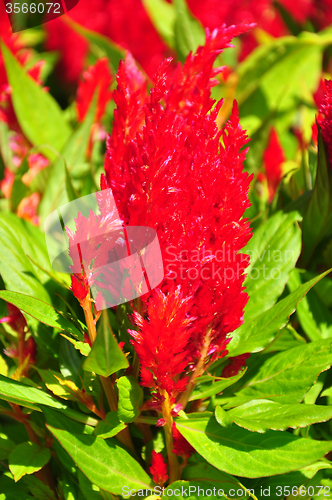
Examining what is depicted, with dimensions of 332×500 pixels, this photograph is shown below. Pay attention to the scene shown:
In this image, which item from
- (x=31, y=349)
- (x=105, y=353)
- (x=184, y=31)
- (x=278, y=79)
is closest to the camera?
(x=105, y=353)

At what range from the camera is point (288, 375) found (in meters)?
0.80

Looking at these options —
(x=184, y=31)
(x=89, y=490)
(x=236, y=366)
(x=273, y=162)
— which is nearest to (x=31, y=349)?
(x=89, y=490)

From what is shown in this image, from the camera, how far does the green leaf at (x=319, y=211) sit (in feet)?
3.02

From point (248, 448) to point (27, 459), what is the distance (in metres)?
0.39

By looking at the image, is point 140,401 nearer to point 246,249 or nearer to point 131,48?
point 246,249

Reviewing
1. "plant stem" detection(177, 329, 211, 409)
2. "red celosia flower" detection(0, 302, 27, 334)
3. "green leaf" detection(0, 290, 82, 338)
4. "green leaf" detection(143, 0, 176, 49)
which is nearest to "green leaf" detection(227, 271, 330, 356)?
"plant stem" detection(177, 329, 211, 409)

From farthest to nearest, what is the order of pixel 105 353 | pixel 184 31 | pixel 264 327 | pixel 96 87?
pixel 184 31 → pixel 96 87 → pixel 264 327 → pixel 105 353

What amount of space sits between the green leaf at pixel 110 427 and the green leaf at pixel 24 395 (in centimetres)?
8

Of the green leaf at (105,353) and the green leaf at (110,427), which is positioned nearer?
the green leaf at (105,353)

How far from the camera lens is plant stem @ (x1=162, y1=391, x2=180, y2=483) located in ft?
2.28

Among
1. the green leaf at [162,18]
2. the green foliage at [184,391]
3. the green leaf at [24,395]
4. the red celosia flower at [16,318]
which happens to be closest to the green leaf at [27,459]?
the green foliage at [184,391]

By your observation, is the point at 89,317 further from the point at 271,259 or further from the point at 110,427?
the point at 271,259

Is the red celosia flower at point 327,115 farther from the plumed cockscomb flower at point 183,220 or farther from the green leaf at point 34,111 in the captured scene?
the green leaf at point 34,111

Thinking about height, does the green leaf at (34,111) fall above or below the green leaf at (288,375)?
above
